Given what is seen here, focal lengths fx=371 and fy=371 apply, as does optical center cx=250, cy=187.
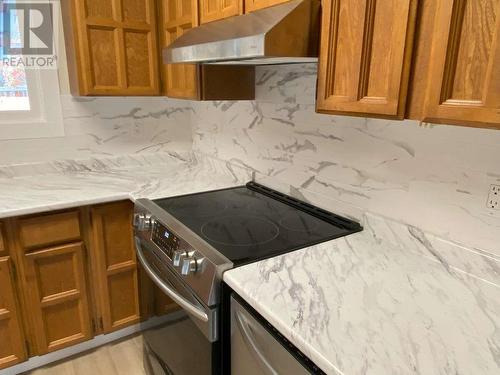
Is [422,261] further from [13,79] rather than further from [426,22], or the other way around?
[13,79]

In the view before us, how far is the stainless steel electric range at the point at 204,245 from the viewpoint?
117cm

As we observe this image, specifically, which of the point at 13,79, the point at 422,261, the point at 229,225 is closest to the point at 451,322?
the point at 422,261

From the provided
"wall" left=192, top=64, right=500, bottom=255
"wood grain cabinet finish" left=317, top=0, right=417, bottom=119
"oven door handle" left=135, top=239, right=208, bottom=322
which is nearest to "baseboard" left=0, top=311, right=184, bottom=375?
"oven door handle" left=135, top=239, right=208, bottom=322

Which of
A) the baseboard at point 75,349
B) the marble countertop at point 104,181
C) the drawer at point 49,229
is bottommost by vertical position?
the baseboard at point 75,349

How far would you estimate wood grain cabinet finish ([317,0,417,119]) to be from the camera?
903 millimetres

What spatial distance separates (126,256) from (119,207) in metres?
0.28

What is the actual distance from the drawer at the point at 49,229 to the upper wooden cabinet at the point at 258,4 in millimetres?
1213

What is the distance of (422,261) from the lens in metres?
1.22

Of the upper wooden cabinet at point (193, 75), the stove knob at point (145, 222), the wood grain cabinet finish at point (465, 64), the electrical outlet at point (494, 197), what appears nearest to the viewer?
the wood grain cabinet finish at point (465, 64)

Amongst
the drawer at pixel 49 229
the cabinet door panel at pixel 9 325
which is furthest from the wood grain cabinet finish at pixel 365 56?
the cabinet door panel at pixel 9 325

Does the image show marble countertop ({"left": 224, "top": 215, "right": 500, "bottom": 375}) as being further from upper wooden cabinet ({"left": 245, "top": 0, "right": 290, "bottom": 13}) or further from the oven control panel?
upper wooden cabinet ({"left": 245, "top": 0, "right": 290, "bottom": 13})

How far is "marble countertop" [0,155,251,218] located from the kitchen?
0.05 feet

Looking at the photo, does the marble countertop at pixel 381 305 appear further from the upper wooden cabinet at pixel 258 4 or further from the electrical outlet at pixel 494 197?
the upper wooden cabinet at pixel 258 4

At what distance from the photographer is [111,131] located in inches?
93.7
